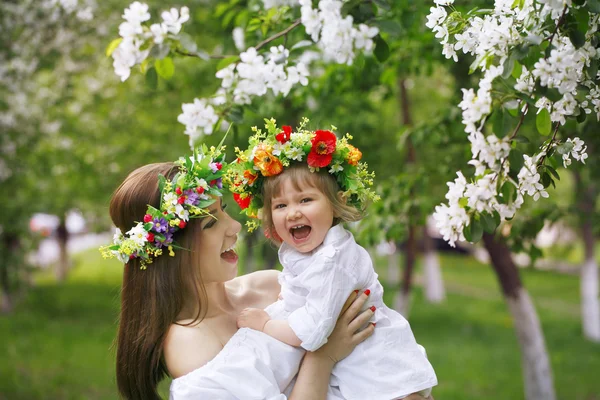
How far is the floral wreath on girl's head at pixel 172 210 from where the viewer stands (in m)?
2.45

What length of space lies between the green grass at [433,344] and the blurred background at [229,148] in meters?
0.04

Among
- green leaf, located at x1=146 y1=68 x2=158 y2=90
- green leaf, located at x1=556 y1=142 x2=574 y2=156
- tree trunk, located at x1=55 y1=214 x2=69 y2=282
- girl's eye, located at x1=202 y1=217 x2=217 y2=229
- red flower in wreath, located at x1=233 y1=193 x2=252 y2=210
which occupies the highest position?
tree trunk, located at x1=55 y1=214 x2=69 y2=282

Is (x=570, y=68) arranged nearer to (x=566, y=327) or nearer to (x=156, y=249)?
(x=156, y=249)

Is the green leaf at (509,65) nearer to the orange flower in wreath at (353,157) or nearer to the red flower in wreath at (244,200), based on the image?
the orange flower in wreath at (353,157)

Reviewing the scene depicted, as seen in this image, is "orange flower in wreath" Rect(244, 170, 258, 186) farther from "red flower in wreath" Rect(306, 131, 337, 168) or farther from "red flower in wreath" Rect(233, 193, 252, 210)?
"red flower in wreath" Rect(306, 131, 337, 168)

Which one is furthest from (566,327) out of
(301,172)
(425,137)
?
(301,172)

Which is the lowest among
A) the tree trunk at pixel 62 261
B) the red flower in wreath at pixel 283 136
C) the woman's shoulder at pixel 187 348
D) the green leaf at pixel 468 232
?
the woman's shoulder at pixel 187 348

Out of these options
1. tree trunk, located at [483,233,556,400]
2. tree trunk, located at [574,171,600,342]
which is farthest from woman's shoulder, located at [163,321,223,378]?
tree trunk, located at [574,171,600,342]

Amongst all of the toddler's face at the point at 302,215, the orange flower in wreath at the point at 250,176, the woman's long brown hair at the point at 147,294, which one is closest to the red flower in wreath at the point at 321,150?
the toddler's face at the point at 302,215

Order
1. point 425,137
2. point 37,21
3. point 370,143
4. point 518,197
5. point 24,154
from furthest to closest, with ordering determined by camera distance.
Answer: point 370,143 → point 24,154 → point 37,21 → point 425,137 → point 518,197

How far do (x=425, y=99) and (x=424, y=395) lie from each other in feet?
31.8

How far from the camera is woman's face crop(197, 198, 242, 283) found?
2.57m

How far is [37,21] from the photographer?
6285 mm

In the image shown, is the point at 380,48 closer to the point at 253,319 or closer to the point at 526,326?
the point at 253,319
